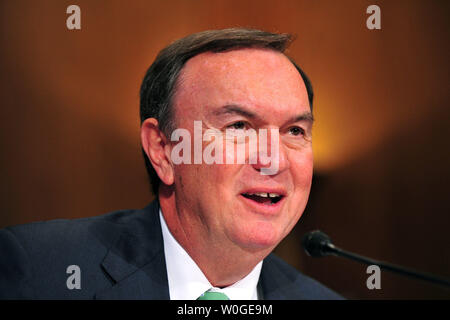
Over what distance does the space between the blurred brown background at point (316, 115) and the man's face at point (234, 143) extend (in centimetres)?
29

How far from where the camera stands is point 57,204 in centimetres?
129

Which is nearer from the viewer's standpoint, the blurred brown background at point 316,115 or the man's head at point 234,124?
the man's head at point 234,124

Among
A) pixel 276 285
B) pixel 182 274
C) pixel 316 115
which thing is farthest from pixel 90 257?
pixel 316 115

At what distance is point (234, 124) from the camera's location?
1.07 m

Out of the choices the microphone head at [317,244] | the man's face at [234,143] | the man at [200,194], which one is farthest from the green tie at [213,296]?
the microphone head at [317,244]

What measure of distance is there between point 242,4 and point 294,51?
205 mm

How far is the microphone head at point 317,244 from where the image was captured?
121 centimetres

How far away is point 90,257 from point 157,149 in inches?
12.1

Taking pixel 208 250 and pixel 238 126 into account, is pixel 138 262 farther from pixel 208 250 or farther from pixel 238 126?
pixel 238 126

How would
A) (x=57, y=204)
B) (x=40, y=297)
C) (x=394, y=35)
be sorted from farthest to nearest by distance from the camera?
(x=394, y=35), (x=57, y=204), (x=40, y=297)

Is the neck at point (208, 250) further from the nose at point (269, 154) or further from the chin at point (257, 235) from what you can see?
the nose at point (269, 154)

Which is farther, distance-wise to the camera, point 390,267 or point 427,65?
point 427,65

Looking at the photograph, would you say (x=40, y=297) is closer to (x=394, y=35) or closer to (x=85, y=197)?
(x=85, y=197)
